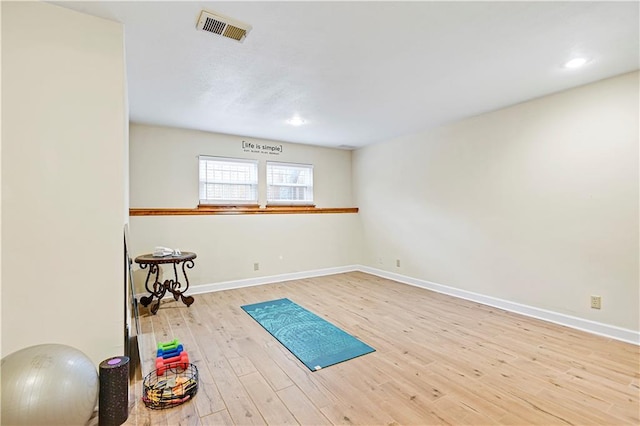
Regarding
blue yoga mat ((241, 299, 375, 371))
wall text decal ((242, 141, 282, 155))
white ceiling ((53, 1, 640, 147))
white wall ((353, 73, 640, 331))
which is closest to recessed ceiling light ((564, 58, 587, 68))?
white ceiling ((53, 1, 640, 147))

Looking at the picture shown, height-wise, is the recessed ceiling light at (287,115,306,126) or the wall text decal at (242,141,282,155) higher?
the recessed ceiling light at (287,115,306,126)

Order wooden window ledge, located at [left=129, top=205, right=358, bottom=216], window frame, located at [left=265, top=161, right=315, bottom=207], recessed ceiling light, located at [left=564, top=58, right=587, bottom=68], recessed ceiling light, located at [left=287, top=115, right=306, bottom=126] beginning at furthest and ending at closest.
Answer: window frame, located at [left=265, top=161, right=315, bottom=207]
wooden window ledge, located at [left=129, top=205, right=358, bottom=216]
recessed ceiling light, located at [left=287, top=115, right=306, bottom=126]
recessed ceiling light, located at [left=564, top=58, right=587, bottom=68]

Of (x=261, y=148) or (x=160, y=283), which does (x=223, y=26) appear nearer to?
(x=261, y=148)

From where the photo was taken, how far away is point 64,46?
5.98 ft

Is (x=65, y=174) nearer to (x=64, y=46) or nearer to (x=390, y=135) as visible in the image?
(x=64, y=46)

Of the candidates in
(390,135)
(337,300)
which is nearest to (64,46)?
(337,300)

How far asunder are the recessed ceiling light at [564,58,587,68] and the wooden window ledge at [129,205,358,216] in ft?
12.8

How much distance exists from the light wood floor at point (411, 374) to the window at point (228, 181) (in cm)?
187

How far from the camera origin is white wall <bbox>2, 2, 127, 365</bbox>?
1694mm

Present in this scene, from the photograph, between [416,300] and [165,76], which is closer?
[165,76]

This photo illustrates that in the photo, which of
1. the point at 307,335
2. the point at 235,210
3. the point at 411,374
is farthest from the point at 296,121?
the point at 411,374

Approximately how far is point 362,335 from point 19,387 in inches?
93.8

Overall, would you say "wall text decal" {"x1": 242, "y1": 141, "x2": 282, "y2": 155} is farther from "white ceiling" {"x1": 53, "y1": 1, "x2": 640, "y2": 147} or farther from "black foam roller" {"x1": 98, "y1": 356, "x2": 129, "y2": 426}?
"black foam roller" {"x1": 98, "y1": 356, "x2": 129, "y2": 426}

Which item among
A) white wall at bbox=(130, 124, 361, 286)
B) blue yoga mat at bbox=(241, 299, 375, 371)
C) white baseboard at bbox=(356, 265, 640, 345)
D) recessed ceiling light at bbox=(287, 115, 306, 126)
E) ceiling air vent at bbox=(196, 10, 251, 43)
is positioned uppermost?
recessed ceiling light at bbox=(287, 115, 306, 126)
